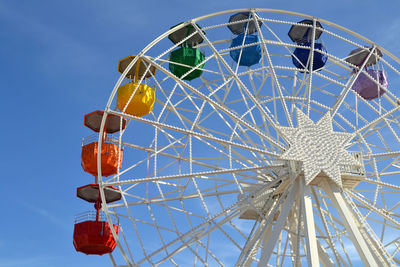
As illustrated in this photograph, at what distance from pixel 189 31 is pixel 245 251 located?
719 centimetres

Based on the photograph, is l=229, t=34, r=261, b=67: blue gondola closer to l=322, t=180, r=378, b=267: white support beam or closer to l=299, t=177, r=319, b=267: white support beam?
l=299, t=177, r=319, b=267: white support beam

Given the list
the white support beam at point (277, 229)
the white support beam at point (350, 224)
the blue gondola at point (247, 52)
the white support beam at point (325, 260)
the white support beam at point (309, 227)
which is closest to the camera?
the white support beam at point (309, 227)

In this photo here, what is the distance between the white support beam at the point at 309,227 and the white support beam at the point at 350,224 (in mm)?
541

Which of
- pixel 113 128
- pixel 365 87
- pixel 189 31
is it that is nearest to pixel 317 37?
pixel 365 87

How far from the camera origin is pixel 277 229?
12.6 meters

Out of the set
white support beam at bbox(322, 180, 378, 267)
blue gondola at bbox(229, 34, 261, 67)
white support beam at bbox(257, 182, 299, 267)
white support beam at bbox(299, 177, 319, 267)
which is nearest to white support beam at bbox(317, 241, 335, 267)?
white support beam at bbox(322, 180, 378, 267)

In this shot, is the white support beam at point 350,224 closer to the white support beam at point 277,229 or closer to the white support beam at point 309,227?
the white support beam at point 309,227

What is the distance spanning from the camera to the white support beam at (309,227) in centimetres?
1149

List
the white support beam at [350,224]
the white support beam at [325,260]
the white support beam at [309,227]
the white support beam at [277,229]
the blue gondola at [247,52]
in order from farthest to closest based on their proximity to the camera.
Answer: the blue gondola at [247,52]
the white support beam at [325,260]
the white support beam at [277,229]
the white support beam at [350,224]
the white support beam at [309,227]

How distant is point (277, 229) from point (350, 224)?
5.46 ft

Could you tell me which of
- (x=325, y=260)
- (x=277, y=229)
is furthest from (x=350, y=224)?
(x=325, y=260)

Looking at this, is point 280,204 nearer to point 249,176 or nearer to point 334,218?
point 249,176

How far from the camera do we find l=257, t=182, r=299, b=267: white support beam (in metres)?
12.3

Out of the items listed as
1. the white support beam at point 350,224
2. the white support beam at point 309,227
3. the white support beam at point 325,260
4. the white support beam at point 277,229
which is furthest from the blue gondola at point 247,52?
the white support beam at point 325,260
